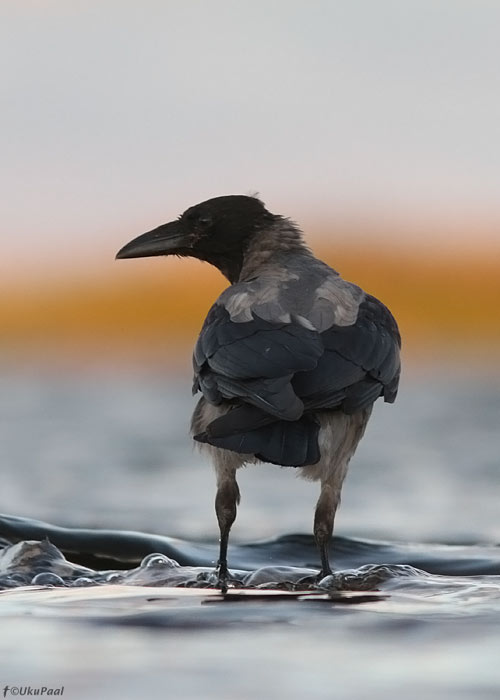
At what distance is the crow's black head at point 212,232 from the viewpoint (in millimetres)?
9016

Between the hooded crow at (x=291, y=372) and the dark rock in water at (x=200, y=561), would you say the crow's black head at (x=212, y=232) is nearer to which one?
the hooded crow at (x=291, y=372)

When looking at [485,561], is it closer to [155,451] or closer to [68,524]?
[68,524]

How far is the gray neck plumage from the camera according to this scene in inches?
342

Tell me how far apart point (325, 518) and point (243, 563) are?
1.21 metres

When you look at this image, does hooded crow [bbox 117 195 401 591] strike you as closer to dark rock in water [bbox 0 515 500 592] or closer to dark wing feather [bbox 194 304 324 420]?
dark wing feather [bbox 194 304 324 420]

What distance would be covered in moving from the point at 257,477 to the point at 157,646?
770cm

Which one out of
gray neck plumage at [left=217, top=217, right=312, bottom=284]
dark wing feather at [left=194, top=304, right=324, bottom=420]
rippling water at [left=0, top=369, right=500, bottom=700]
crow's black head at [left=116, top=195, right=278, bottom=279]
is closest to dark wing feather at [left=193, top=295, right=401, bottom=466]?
dark wing feather at [left=194, top=304, right=324, bottom=420]

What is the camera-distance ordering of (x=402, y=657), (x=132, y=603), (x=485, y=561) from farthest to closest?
(x=485, y=561) → (x=132, y=603) → (x=402, y=657)

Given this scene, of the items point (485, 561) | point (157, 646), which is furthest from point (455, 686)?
point (485, 561)

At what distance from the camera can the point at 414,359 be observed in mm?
23641

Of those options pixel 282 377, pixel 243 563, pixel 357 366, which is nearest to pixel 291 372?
pixel 282 377

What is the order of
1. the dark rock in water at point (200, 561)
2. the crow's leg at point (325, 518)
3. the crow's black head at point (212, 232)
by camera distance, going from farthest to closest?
the crow's black head at point (212, 232)
the crow's leg at point (325, 518)
the dark rock in water at point (200, 561)

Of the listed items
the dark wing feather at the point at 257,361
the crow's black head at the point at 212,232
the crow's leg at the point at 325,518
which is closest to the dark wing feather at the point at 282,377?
the dark wing feather at the point at 257,361

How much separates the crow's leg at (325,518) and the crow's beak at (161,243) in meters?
2.23
